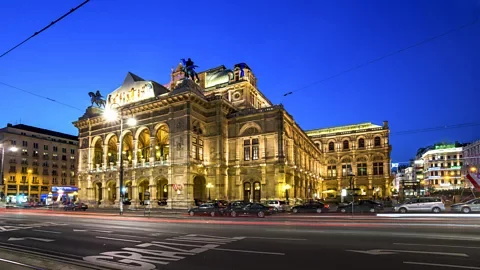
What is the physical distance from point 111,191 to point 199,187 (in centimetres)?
1827

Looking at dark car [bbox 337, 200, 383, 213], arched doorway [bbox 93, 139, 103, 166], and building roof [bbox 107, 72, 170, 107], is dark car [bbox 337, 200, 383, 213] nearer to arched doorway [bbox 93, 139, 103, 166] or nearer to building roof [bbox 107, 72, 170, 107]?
building roof [bbox 107, 72, 170, 107]

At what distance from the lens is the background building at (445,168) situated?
136125 mm

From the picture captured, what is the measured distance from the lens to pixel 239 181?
2249 inches

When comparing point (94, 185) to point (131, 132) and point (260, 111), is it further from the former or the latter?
point (260, 111)

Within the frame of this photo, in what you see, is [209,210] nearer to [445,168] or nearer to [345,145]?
[345,145]

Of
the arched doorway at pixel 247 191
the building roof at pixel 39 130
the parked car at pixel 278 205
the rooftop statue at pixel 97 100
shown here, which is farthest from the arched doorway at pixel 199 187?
the building roof at pixel 39 130

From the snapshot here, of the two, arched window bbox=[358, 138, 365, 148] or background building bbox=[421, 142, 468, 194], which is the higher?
arched window bbox=[358, 138, 365, 148]

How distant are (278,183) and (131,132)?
87.3 ft

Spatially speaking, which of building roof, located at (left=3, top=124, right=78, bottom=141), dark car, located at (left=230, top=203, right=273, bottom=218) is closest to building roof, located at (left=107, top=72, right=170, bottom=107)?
dark car, located at (left=230, top=203, right=273, bottom=218)

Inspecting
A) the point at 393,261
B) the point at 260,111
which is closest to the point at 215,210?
the point at 260,111

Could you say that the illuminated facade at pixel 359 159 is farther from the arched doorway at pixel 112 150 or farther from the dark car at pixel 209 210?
the dark car at pixel 209 210

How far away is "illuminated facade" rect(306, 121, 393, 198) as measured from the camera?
3676 inches

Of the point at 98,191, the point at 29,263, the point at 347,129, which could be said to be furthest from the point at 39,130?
the point at 29,263

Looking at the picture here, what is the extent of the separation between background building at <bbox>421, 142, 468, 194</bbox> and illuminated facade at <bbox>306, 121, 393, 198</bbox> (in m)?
52.6
